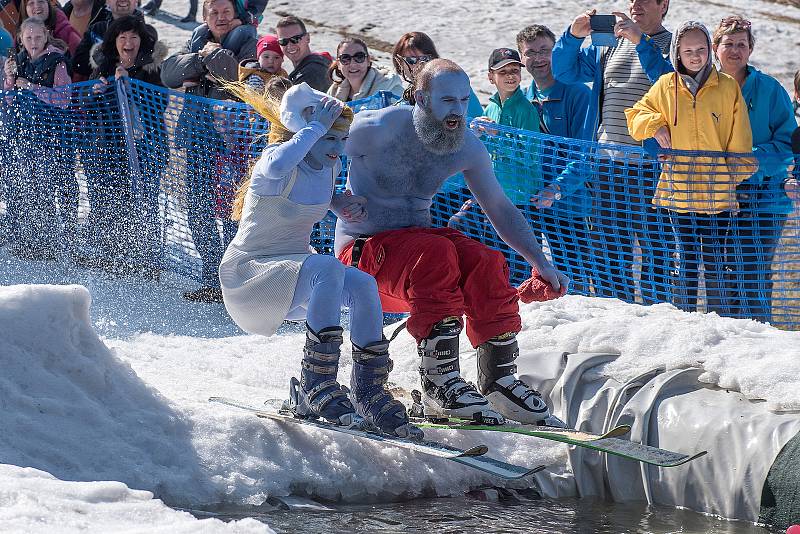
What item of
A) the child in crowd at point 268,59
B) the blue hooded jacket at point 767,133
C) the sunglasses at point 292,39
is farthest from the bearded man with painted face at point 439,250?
the sunglasses at point 292,39

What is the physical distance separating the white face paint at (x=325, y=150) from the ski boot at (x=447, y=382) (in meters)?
0.81

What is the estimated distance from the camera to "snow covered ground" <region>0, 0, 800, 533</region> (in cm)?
364

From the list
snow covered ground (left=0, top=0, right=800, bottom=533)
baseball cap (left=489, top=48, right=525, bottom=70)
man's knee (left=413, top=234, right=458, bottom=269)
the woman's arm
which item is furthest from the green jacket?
the woman's arm

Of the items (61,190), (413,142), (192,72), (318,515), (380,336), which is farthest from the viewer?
(61,190)

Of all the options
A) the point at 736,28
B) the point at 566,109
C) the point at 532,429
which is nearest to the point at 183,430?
the point at 532,429

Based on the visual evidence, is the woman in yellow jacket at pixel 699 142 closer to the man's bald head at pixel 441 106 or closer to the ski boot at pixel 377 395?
the man's bald head at pixel 441 106

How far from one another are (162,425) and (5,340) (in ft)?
2.15

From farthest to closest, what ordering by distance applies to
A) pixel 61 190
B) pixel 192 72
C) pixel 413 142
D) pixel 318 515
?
pixel 61 190 → pixel 192 72 → pixel 413 142 → pixel 318 515

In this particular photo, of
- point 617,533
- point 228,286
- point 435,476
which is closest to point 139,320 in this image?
point 228,286

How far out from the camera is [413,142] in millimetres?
4957

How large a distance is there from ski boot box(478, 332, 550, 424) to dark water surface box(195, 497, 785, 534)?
361mm

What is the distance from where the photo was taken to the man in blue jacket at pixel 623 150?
6449 millimetres

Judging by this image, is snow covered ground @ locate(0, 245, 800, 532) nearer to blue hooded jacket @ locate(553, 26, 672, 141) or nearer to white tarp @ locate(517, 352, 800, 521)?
white tarp @ locate(517, 352, 800, 521)

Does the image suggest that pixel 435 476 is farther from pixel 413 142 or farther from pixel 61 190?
pixel 61 190
